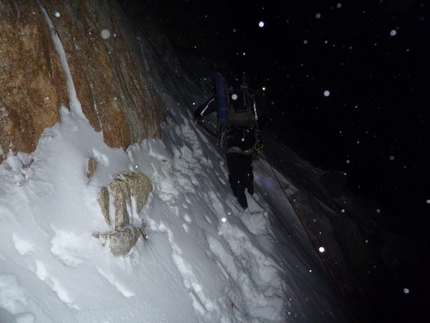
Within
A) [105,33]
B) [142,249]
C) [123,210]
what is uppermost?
[105,33]

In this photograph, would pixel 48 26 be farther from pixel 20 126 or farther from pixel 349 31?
pixel 349 31

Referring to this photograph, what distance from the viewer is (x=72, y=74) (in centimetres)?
348

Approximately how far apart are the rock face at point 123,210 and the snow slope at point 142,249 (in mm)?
78

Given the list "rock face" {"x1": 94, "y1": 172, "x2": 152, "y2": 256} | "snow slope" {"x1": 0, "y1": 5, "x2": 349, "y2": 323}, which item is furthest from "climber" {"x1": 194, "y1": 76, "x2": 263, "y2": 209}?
"rock face" {"x1": 94, "y1": 172, "x2": 152, "y2": 256}

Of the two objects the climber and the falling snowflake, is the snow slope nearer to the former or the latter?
the climber

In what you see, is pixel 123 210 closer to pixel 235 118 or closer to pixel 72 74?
pixel 72 74

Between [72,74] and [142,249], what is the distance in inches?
89.7

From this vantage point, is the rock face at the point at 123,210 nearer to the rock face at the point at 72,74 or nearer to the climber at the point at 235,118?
the rock face at the point at 72,74

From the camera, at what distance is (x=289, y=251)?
20.8 feet

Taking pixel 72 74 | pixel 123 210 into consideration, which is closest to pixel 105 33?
pixel 72 74

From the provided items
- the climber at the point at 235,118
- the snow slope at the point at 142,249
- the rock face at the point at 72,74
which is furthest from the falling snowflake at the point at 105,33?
the climber at the point at 235,118

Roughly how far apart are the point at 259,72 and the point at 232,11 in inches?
232

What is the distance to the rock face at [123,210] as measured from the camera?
2.84m

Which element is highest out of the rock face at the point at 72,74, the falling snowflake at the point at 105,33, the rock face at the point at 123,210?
the falling snowflake at the point at 105,33
